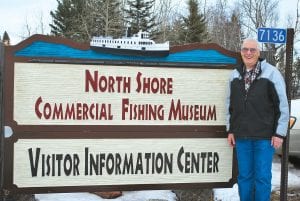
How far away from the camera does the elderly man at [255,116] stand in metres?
4.48

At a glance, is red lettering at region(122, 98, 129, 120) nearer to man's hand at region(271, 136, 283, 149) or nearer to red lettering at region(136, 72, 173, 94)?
red lettering at region(136, 72, 173, 94)

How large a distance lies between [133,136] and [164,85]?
560 mm

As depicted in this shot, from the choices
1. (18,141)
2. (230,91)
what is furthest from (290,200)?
(18,141)

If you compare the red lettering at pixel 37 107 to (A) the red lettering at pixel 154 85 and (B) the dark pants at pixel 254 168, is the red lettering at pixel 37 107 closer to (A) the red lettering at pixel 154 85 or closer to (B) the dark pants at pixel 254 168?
(A) the red lettering at pixel 154 85

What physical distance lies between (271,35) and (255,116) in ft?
5.05

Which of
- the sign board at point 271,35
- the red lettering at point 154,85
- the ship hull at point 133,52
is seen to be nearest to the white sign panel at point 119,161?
the red lettering at point 154,85

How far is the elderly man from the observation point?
448 cm

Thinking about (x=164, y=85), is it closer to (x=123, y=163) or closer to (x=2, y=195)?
(x=123, y=163)

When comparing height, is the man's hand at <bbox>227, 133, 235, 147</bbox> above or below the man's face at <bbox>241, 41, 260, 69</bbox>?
below

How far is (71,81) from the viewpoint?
4539 mm

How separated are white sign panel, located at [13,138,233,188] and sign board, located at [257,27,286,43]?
142cm

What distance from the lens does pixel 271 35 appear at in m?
5.68

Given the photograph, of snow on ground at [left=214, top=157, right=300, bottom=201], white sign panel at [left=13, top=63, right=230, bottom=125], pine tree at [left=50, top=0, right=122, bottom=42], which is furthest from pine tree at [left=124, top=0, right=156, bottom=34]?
white sign panel at [left=13, top=63, right=230, bottom=125]

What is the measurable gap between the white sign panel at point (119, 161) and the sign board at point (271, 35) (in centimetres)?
142
